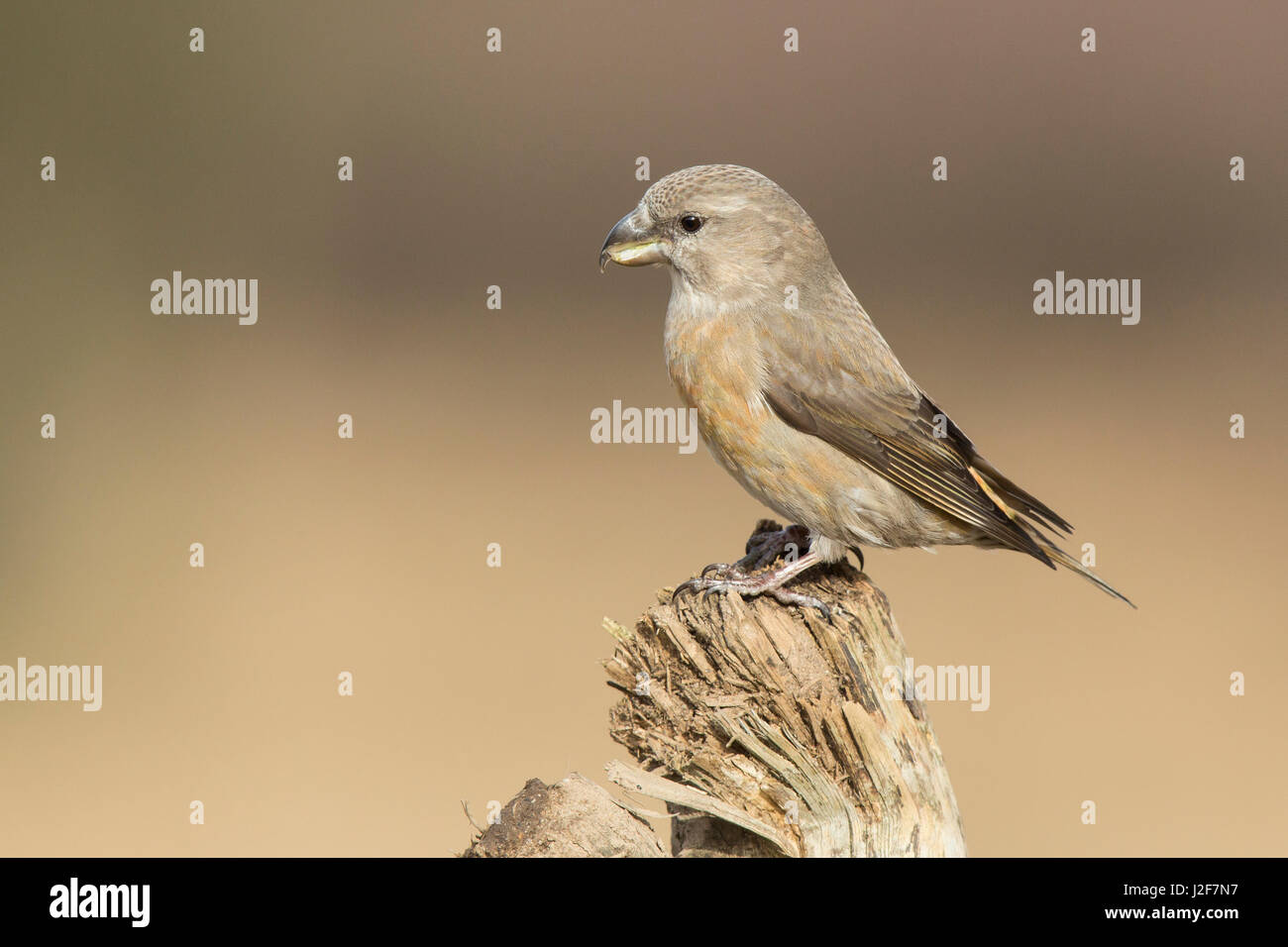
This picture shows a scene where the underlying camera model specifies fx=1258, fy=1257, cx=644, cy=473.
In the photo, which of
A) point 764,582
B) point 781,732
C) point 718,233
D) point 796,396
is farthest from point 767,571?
point 718,233

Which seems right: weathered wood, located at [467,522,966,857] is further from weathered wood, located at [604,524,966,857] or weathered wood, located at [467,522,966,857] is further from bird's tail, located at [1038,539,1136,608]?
bird's tail, located at [1038,539,1136,608]

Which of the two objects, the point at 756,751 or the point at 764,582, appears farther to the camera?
the point at 764,582

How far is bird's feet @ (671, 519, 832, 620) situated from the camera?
161 inches

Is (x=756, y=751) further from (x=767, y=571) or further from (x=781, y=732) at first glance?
(x=767, y=571)

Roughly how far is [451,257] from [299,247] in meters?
1.44

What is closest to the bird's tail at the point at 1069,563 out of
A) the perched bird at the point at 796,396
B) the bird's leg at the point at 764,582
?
the perched bird at the point at 796,396

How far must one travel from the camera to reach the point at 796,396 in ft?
15.3

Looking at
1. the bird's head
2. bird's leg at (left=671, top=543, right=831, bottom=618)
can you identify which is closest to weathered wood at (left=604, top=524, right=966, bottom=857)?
bird's leg at (left=671, top=543, right=831, bottom=618)

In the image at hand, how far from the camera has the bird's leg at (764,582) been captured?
400 cm

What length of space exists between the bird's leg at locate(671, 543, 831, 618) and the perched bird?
0.02 meters

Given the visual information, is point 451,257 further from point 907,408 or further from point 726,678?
point 726,678

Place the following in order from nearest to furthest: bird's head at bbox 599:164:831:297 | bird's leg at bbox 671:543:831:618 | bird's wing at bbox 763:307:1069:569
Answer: bird's leg at bbox 671:543:831:618 < bird's wing at bbox 763:307:1069:569 < bird's head at bbox 599:164:831:297

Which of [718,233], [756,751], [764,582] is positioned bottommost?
[756,751]

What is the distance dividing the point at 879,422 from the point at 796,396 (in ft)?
1.09
